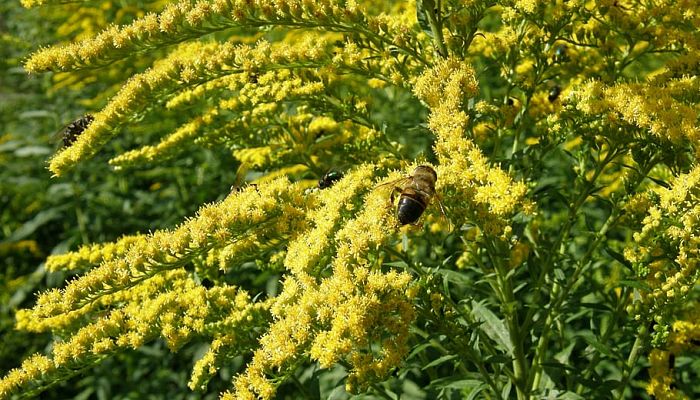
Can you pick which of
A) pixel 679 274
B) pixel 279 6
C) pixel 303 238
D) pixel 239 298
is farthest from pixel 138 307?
pixel 679 274

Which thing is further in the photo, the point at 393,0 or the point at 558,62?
the point at 393,0

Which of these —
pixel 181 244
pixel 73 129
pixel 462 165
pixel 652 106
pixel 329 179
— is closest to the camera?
pixel 462 165

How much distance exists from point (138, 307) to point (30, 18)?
7.07 m

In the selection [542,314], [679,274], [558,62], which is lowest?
[542,314]

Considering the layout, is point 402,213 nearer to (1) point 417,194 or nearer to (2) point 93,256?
(1) point 417,194

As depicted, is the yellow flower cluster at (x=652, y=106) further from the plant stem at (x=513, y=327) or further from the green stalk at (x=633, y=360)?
the green stalk at (x=633, y=360)

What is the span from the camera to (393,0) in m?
6.25

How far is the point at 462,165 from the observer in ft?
8.01

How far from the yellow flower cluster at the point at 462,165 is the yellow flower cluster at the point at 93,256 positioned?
1.42 metres

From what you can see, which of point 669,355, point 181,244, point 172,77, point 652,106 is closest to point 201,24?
point 172,77

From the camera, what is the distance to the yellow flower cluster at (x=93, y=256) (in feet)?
10.6

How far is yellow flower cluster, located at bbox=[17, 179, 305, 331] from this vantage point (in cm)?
→ 268

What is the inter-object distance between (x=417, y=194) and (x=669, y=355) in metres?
1.57

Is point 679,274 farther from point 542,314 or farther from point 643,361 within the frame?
point 643,361
